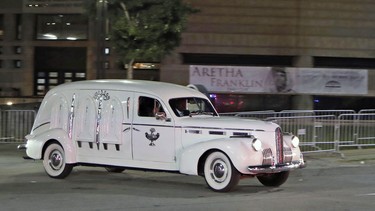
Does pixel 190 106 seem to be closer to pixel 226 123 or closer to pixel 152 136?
pixel 152 136

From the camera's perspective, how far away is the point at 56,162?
1073 cm

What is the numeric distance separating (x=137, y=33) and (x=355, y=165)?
7360 mm

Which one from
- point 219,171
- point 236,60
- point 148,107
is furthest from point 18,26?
point 219,171

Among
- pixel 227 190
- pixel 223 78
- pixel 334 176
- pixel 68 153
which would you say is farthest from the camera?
pixel 223 78

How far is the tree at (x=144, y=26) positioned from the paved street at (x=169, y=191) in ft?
17.7

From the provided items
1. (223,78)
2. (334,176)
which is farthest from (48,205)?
(223,78)

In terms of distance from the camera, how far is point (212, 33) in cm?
A: 3000

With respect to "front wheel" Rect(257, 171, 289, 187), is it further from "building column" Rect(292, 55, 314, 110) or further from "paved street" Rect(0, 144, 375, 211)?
"building column" Rect(292, 55, 314, 110)

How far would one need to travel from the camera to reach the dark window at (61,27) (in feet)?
106

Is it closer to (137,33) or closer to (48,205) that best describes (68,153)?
(48,205)

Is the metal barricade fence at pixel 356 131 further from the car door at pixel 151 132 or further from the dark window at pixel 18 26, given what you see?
the dark window at pixel 18 26

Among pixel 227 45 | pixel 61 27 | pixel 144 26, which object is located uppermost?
pixel 61 27

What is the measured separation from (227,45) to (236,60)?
1080 mm

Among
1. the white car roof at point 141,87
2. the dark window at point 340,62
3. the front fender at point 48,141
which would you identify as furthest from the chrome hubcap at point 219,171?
the dark window at point 340,62
